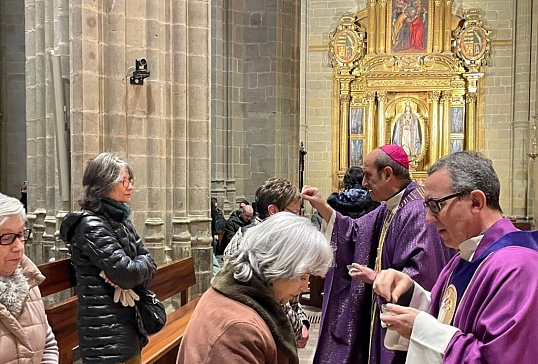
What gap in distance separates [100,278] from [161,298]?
Answer: 200 cm

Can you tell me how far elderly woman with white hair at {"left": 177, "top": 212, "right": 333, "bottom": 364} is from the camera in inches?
69.5

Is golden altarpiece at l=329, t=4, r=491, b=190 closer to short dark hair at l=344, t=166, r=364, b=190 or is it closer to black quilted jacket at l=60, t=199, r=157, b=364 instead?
short dark hair at l=344, t=166, r=364, b=190

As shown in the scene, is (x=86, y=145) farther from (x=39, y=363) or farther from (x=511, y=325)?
(x=511, y=325)

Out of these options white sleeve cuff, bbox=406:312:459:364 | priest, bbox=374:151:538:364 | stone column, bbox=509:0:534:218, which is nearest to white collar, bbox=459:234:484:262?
priest, bbox=374:151:538:364

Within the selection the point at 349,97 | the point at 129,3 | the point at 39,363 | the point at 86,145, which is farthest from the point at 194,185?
the point at 349,97

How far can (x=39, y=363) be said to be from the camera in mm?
2480

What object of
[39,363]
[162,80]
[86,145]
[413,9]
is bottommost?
[39,363]

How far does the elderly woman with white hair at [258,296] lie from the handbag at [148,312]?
158 cm

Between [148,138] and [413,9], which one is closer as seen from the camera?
[148,138]

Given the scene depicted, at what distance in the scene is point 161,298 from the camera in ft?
17.1

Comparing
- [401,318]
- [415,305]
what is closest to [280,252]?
[401,318]

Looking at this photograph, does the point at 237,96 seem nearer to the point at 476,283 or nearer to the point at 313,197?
the point at 313,197

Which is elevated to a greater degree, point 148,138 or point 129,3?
point 129,3

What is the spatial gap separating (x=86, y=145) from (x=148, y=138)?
0.76 m
